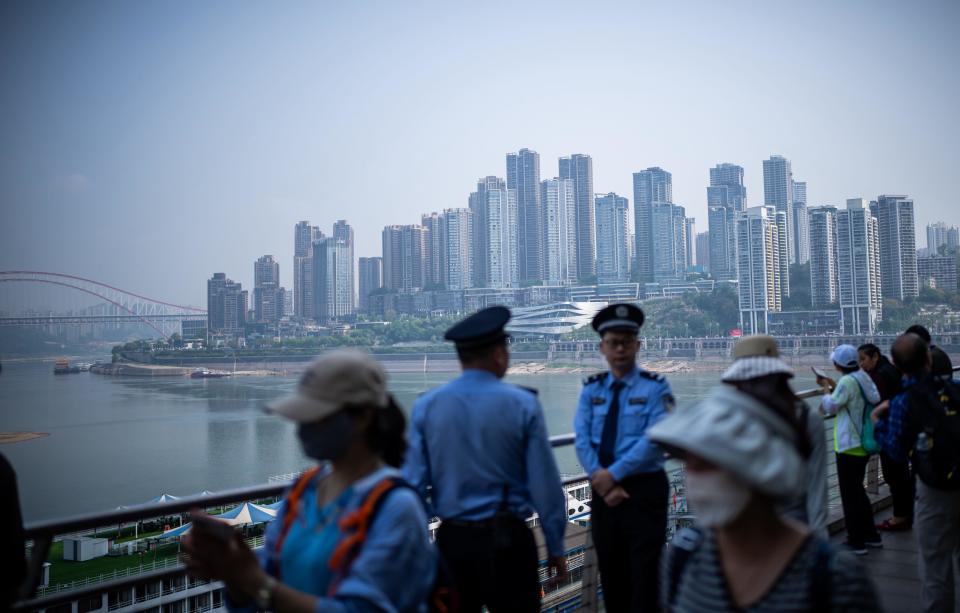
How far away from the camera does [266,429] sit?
32688 millimetres

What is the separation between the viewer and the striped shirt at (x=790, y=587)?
0.87m

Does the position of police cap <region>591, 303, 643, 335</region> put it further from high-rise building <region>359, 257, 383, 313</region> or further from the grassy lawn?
high-rise building <region>359, 257, 383, 313</region>

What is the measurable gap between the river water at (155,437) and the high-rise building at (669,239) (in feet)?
150

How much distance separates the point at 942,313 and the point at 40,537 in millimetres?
58133

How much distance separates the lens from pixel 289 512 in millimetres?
1171

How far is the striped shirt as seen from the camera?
865mm

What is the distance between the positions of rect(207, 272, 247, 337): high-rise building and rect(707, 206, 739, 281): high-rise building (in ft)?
175

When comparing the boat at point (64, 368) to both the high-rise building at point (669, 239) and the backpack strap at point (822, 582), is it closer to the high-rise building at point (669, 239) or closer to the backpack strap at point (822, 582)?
the high-rise building at point (669, 239)

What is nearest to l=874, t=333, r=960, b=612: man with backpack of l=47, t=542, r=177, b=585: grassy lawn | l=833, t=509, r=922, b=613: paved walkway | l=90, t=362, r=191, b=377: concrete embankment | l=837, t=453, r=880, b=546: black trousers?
l=833, t=509, r=922, b=613: paved walkway

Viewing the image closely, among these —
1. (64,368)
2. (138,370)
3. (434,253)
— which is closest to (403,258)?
(434,253)

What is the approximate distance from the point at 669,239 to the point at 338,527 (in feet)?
318

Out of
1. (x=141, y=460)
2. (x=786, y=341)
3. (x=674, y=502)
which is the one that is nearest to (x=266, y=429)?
(x=141, y=460)

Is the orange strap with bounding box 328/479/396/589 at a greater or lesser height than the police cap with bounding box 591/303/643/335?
lesser

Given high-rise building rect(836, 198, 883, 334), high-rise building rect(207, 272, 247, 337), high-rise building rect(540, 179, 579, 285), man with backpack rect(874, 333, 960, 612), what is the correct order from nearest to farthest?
man with backpack rect(874, 333, 960, 612) → high-rise building rect(836, 198, 883, 334) → high-rise building rect(207, 272, 247, 337) → high-rise building rect(540, 179, 579, 285)
